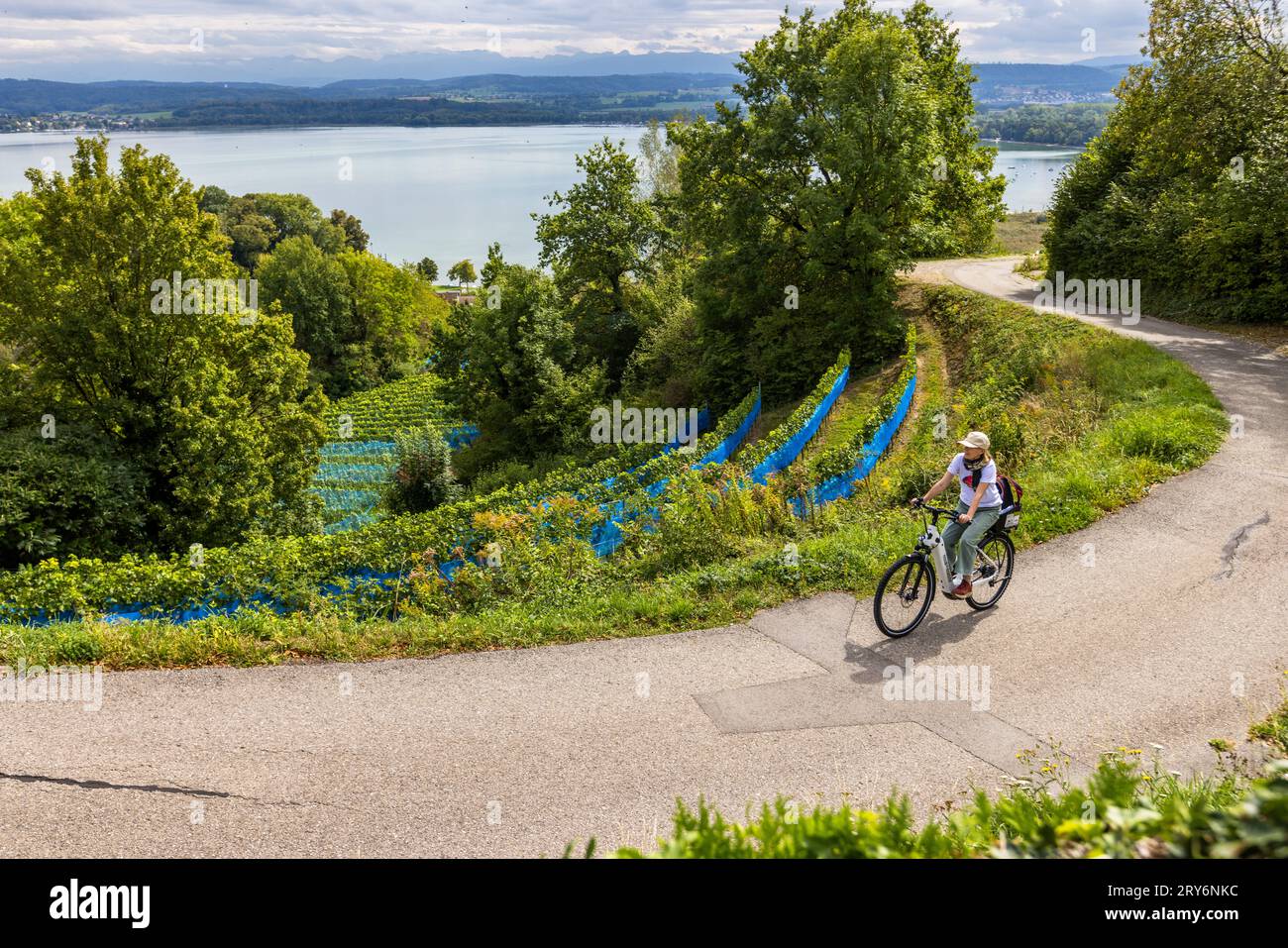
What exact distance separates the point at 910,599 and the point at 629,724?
11.7 ft

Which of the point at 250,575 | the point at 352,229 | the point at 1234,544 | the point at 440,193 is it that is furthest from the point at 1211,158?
the point at 440,193

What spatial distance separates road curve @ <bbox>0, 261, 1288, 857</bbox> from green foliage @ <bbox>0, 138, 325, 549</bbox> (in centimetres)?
1251

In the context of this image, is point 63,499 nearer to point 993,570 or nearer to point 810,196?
point 993,570

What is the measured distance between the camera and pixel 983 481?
325 inches

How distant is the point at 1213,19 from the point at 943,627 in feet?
68.7

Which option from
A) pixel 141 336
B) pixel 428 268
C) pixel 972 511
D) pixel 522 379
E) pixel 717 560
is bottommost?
pixel 717 560

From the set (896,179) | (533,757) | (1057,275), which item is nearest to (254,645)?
(533,757)

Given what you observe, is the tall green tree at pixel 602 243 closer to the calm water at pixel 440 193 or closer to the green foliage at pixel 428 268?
the calm water at pixel 440 193

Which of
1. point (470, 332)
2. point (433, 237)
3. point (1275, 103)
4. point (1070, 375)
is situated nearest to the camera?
point (1070, 375)

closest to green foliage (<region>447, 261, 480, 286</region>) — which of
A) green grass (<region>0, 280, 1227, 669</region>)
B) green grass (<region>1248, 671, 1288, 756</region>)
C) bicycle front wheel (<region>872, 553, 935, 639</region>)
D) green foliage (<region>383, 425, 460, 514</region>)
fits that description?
green foliage (<region>383, 425, 460, 514</region>)

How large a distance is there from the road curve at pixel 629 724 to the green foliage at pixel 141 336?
12505 mm

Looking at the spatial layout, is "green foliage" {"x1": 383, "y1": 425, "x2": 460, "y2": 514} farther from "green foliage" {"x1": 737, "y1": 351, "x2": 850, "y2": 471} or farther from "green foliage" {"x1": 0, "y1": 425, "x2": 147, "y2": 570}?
"green foliage" {"x1": 737, "y1": 351, "x2": 850, "y2": 471}

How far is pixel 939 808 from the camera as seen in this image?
568 cm
